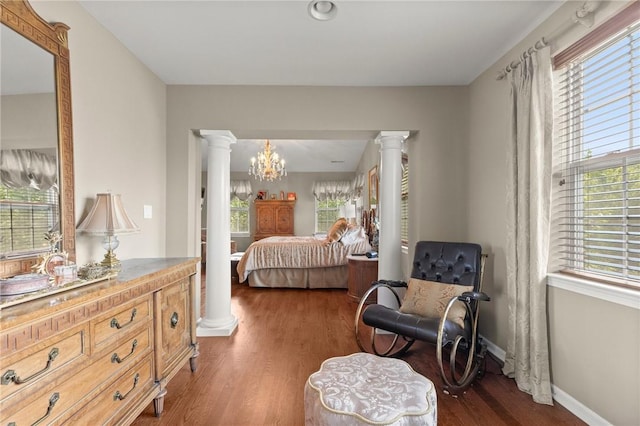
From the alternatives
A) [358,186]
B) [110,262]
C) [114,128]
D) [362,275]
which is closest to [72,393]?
[110,262]

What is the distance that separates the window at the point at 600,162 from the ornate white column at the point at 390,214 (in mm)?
1377

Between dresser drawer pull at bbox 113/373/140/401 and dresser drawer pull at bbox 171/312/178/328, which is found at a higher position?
dresser drawer pull at bbox 171/312/178/328

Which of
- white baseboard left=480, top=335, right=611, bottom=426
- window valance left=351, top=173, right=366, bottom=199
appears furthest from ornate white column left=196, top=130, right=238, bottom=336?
window valance left=351, top=173, right=366, bottom=199

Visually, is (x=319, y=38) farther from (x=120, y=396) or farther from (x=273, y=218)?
(x=273, y=218)

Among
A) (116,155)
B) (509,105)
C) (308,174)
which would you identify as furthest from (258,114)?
(308,174)

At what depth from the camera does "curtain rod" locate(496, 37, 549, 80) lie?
198 centimetres

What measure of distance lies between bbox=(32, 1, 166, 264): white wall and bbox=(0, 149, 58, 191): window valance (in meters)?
0.23

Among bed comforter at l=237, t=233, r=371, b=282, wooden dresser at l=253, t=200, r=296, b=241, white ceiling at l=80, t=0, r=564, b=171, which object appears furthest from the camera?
wooden dresser at l=253, t=200, r=296, b=241

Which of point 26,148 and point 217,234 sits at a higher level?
point 26,148

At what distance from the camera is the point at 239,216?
359 inches

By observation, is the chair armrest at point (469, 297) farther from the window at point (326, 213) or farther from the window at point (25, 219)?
the window at point (326, 213)

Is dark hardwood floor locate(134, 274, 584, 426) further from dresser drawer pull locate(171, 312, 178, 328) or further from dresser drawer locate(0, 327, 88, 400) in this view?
dresser drawer locate(0, 327, 88, 400)

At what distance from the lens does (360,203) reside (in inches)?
305

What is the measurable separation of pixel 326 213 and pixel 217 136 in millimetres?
6195
